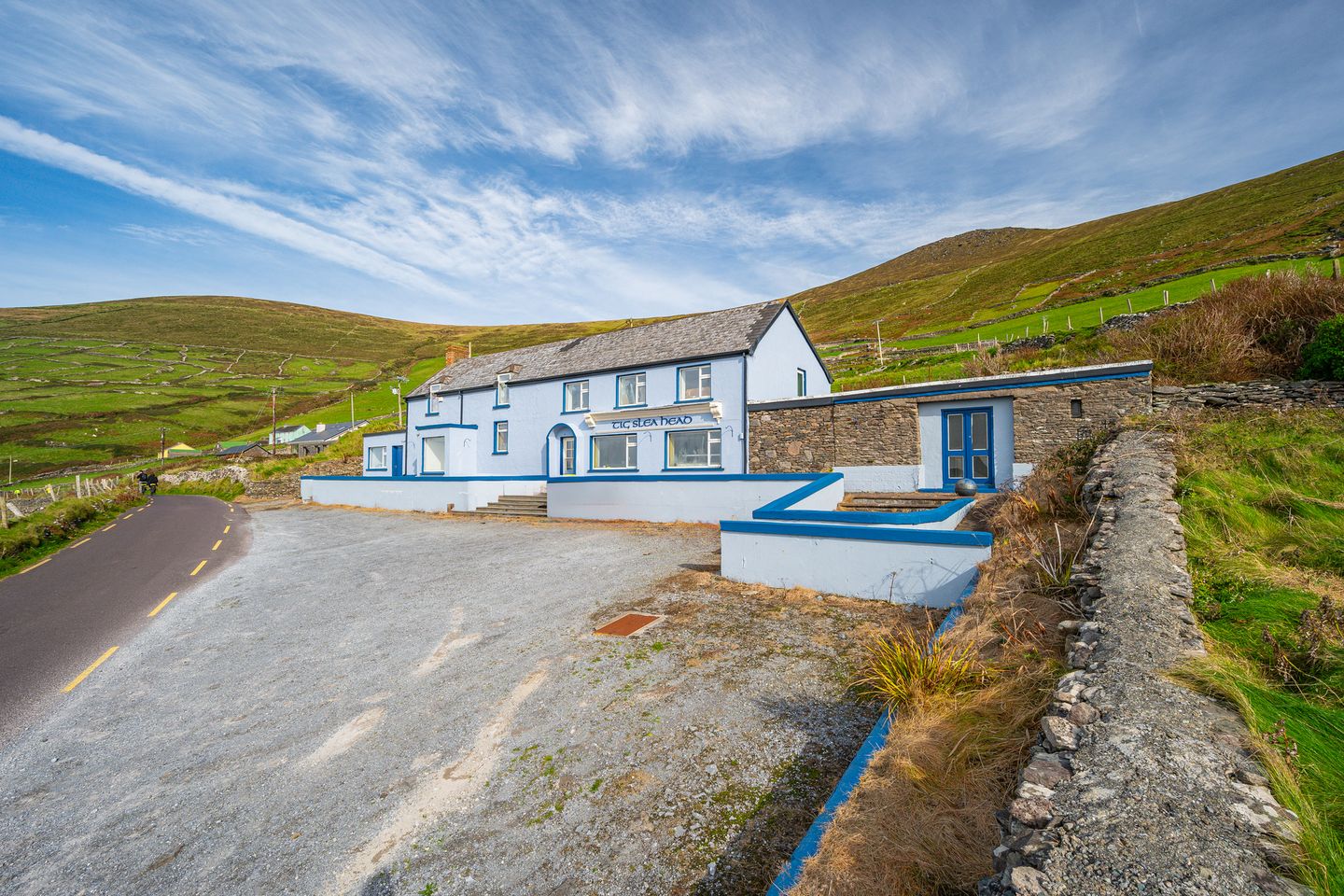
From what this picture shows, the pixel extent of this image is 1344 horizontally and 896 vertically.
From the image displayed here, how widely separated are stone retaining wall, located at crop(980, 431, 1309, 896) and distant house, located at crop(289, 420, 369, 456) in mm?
69977

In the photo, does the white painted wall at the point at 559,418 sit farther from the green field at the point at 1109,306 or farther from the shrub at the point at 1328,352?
the green field at the point at 1109,306

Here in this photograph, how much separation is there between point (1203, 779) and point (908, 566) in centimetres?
587

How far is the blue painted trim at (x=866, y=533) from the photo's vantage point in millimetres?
8055

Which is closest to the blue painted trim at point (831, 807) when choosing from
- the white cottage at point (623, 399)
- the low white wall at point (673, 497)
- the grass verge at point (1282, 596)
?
the grass verge at point (1282, 596)

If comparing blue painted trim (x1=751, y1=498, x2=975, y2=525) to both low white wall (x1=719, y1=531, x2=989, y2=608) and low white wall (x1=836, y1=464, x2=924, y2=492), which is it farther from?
low white wall (x1=836, y1=464, x2=924, y2=492)

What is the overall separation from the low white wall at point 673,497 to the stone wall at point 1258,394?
8.34 metres

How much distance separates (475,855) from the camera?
152 inches

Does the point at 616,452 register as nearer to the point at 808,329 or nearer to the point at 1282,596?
the point at 1282,596

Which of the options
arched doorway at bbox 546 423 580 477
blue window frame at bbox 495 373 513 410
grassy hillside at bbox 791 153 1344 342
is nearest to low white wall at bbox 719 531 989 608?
arched doorway at bbox 546 423 580 477

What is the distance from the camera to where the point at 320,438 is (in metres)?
69.8

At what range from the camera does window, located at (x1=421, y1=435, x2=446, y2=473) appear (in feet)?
A: 109

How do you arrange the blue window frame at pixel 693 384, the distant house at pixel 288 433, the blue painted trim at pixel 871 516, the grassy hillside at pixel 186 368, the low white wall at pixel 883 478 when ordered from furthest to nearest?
the grassy hillside at pixel 186 368 → the distant house at pixel 288 433 → the blue window frame at pixel 693 384 → the low white wall at pixel 883 478 → the blue painted trim at pixel 871 516

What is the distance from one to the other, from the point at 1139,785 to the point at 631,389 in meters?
24.0

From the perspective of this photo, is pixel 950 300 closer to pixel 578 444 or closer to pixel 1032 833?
pixel 578 444
